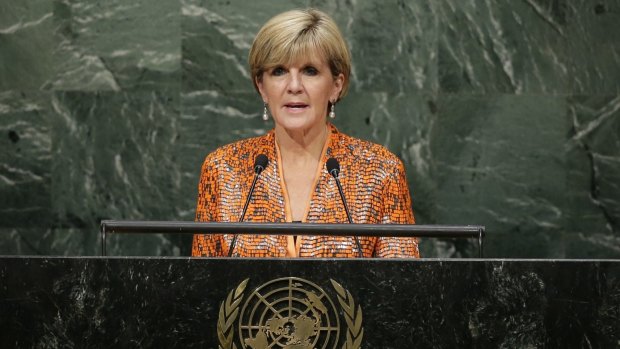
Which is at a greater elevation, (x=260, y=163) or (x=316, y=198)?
(x=260, y=163)

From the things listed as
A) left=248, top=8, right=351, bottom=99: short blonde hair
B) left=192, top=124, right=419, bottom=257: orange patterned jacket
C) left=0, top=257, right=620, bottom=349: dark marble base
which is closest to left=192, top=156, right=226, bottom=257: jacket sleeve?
left=192, top=124, right=419, bottom=257: orange patterned jacket

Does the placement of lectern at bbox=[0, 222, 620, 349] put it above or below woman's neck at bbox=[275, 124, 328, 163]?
below

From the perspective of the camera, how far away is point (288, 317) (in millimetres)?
2383

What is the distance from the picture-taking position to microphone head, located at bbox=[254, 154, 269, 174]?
3.17 metres

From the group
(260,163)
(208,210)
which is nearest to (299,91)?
(260,163)

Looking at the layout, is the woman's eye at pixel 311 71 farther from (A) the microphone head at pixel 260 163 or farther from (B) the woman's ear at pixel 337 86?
(A) the microphone head at pixel 260 163

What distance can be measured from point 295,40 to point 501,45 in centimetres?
191

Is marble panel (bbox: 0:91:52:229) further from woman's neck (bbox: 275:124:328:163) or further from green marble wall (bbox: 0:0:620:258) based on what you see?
woman's neck (bbox: 275:124:328:163)

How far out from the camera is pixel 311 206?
3240 millimetres

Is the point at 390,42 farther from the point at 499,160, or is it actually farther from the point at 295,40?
the point at 295,40

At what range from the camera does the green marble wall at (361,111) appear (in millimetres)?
4824

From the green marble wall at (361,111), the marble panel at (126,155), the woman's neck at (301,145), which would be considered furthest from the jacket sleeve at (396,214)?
the marble panel at (126,155)

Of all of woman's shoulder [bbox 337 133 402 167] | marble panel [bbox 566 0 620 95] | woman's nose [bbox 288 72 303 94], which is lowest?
woman's shoulder [bbox 337 133 402 167]

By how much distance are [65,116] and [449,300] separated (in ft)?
9.58
